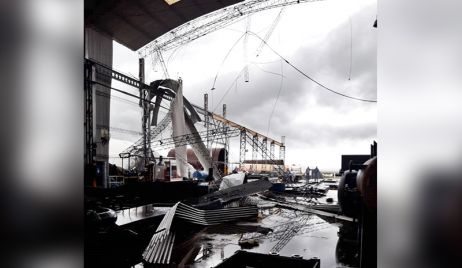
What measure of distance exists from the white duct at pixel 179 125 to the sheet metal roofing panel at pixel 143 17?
5284 millimetres

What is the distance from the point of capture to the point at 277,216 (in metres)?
10.4

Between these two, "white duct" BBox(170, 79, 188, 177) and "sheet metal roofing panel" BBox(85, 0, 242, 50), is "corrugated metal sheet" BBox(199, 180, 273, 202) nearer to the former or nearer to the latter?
"white duct" BBox(170, 79, 188, 177)

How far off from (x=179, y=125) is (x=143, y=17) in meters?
8.53

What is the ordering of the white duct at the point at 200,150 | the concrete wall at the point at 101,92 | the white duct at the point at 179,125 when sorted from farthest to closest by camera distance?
the white duct at the point at 200,150, the white duct at the point at 179,125, the concrete wall at the point at 101,92

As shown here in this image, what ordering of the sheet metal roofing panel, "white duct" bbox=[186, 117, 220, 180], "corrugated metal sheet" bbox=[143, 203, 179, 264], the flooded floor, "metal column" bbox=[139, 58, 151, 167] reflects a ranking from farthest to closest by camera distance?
"white duct" bbox=[186, 117, 220, 180] → the sheet metal roofing panel → "metal column" bbox=[139, 58, 151, 167] → the flooded floor → "corrugated metal sheet" bbox=[143, 203, 179, 264]

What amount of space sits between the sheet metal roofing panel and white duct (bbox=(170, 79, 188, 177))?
17.3 feet

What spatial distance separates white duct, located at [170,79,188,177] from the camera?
70.2 feet

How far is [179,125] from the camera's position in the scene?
21750mm

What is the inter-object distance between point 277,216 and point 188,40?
18.8 m

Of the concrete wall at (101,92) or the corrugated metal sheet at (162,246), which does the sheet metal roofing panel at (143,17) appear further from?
the corrugated metal sheet at (162,246)

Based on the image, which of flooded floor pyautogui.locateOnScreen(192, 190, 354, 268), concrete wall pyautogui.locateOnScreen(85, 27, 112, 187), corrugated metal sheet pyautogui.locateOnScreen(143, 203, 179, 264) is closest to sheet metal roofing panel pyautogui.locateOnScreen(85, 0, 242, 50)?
concrete wall pyautogui.locateOnScreen(85, 27, 112, 187)

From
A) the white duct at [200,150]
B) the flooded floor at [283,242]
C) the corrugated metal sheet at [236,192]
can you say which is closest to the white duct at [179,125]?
the white duct at [200,150]

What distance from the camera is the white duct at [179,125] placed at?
70.2 ft

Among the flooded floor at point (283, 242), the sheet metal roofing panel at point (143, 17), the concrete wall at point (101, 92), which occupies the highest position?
the sheet metal roofing panel at point (143, 17)
